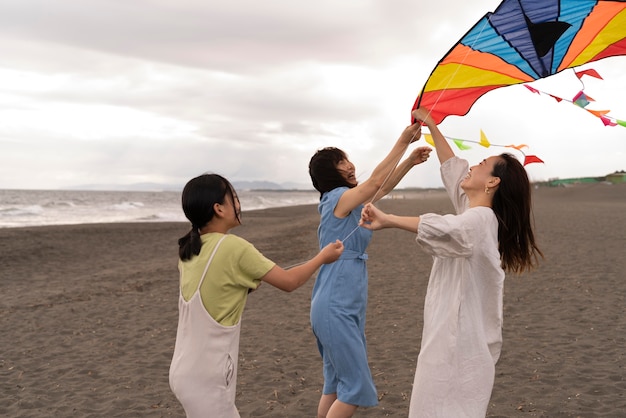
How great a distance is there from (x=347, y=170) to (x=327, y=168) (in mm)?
127

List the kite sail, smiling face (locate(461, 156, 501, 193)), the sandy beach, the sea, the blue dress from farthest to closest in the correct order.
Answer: the sea, the sandy beach, the blue dress, the kite sail, smiling face (locate(461, 156, 501, 193))

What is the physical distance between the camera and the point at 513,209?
8.61 ft

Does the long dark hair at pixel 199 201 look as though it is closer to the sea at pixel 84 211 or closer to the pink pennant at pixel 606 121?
the pink pennant at pixel 606 121

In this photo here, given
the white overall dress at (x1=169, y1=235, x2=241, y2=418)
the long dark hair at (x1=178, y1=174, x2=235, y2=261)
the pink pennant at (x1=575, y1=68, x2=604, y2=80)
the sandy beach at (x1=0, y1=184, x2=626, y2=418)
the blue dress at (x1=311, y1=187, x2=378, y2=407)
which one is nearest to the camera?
the white overall dress at (x1=169, y1=235, x2=241, y2=418)

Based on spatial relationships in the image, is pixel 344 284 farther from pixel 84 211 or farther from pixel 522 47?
pixel 84 211

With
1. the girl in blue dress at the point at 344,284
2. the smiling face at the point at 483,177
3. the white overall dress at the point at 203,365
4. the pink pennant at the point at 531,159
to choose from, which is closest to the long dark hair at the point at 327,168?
the girl in blue dress at the point at 344,284

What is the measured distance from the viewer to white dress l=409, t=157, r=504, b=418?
2.42 meters

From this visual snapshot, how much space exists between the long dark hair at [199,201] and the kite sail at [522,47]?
5.24 feet

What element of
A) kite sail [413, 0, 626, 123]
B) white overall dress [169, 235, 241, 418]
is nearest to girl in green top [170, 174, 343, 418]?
white overall dress [169, 235, 241, 418]

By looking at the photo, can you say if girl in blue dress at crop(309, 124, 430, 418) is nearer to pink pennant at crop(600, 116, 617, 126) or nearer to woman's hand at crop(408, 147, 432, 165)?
woman's hand at crop(408, 147, 432, 165)

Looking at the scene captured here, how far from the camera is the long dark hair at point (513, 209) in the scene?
2.62 metres

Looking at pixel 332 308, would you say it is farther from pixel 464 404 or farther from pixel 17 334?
pixel 17 334

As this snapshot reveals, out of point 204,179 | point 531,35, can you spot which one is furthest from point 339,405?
point 531,35

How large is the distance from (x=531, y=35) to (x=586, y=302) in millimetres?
6466
